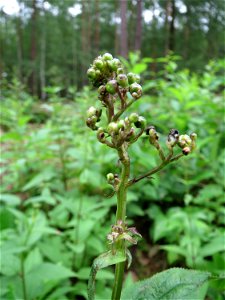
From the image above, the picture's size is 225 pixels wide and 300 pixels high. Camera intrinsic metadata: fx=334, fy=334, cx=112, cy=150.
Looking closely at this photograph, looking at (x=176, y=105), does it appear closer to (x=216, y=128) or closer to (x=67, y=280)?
(x=216, y=128)

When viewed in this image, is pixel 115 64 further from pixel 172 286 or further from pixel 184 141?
pixel 172 286

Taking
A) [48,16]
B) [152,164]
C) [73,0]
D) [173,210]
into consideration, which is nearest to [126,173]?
[152,164]

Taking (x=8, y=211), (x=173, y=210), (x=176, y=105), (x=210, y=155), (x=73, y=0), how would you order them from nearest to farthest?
(x=8, y=211)
(x=173, y=210)
(x=210, y=155)
(x=176, y=105)
(x=73, y=0)

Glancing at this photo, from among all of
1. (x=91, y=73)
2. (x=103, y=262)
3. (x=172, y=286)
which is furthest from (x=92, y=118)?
(x=172, y=286)

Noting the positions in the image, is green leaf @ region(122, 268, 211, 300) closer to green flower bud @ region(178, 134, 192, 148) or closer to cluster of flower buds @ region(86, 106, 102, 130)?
green flower bud @ region(178, 134, 192, 148)

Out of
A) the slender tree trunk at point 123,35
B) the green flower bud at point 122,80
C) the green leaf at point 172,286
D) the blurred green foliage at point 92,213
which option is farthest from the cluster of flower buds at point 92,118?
the slender tree trunk at point 123,35

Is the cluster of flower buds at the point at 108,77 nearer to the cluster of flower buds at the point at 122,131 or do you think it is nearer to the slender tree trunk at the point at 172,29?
the cluster of flower buds at the point at 122,131
